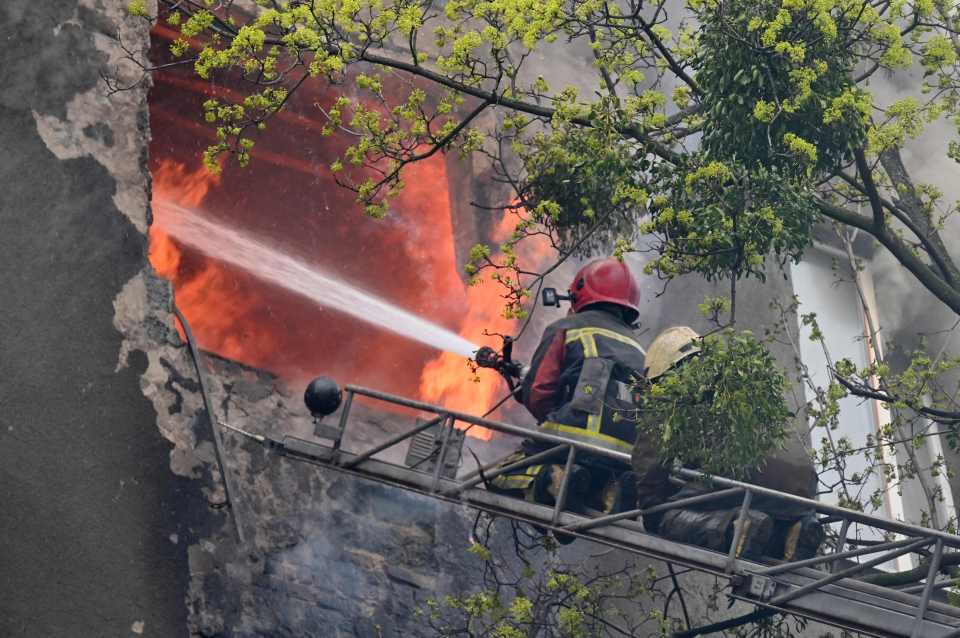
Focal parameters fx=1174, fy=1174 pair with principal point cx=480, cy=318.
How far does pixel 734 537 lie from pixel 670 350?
1.25 metres

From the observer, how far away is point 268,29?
10266 millimetres

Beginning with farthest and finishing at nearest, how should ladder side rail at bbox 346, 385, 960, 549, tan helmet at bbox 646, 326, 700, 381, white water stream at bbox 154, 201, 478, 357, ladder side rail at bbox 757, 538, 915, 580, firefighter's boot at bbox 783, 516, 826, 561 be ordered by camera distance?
white water stream at bbox 154, 201, 478, 357, tan helmet at bbox 646, 326, 700, 381, firefighter's boot at bbox 783, 516, 826, 561, ladder side rail at bbox 757, 538, 915, 580, ladder side rail at bbox 346, 385, 960, 549

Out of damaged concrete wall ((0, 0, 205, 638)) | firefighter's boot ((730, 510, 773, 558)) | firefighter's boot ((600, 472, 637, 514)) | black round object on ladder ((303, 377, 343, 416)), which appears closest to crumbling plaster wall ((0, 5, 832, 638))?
damaged concrete wall ((0, 0, 205, 638))

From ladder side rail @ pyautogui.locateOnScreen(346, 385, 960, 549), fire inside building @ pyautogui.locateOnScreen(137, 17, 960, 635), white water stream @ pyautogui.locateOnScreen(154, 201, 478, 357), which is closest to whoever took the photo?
ladder side rail @ pyautogui.locateOnScreen(346, 385, 960, 549)

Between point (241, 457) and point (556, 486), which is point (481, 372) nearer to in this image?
point (241, 457)

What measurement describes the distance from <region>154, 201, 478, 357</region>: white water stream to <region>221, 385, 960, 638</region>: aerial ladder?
2.69 metres

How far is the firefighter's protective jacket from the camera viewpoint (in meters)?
7.18

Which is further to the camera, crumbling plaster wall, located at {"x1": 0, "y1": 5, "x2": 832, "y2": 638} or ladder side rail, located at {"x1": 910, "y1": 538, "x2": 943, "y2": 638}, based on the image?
crumbling plaster wall, located at {"x1": 0, "y1": 5, "x2": 832, "y2": 638}

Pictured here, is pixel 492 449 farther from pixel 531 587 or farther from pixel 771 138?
pixel 771 138

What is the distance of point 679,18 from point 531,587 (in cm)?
719

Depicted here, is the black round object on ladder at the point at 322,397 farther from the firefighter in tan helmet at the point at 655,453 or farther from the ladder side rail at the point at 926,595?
the ladder side rail at the point at 926,595

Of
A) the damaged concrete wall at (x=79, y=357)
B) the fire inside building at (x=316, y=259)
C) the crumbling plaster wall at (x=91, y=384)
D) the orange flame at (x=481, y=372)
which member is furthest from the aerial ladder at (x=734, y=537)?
the orange flame at (x=481, y=372)

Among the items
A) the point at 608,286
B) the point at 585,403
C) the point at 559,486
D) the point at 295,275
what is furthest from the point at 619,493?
the point at 295,275

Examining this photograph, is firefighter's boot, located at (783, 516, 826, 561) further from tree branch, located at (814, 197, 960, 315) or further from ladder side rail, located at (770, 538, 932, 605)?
tree branch, located at (814, 197, 960, 315)
